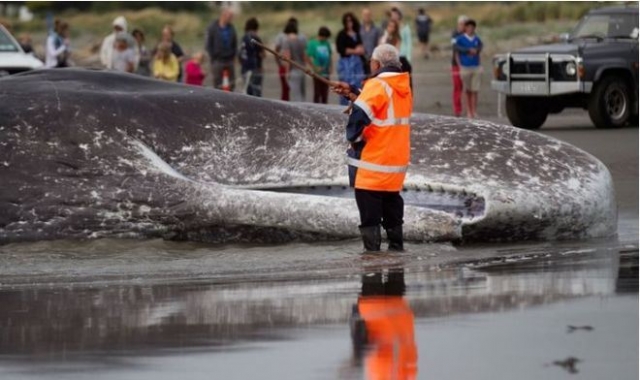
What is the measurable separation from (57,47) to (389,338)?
2467 centimetres

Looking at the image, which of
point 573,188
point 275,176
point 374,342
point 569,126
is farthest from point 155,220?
point 569,126

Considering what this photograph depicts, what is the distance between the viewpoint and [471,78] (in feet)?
93.4

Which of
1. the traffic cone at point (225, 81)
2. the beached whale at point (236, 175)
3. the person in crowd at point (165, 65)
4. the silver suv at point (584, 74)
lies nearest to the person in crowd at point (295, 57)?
the traffic cone at point (225, 81)

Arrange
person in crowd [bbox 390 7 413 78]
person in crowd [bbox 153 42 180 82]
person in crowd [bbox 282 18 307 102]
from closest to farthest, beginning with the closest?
person in crowd [bbox 390 7 413 78] → person in crowd [bbox 153 42 180 82] → person in crowd [bbox 282 18 307 102]

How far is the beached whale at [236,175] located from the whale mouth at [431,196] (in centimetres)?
1

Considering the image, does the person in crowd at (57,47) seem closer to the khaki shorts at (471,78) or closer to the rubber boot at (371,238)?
the khaki shorts at (471,78)

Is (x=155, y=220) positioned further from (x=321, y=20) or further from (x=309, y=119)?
(x=321, y=20)

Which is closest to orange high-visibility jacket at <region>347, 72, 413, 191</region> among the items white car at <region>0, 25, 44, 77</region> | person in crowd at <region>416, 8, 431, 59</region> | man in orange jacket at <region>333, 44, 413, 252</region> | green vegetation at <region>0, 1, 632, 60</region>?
man in orange jacket at <region>333, 44, 413, 252</region>

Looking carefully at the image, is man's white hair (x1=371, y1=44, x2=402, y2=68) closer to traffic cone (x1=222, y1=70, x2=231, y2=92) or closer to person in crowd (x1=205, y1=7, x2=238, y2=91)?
traffic cone (x1=222, y1=70, x2=231, y2=92)

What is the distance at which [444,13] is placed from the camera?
8169cm

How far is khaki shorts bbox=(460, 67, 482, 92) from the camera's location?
2845 centimetres

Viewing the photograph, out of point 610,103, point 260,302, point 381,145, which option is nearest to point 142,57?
point 610,103

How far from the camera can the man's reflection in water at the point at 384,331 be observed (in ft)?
25.4

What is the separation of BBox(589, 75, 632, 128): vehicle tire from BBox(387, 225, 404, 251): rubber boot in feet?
47.3
